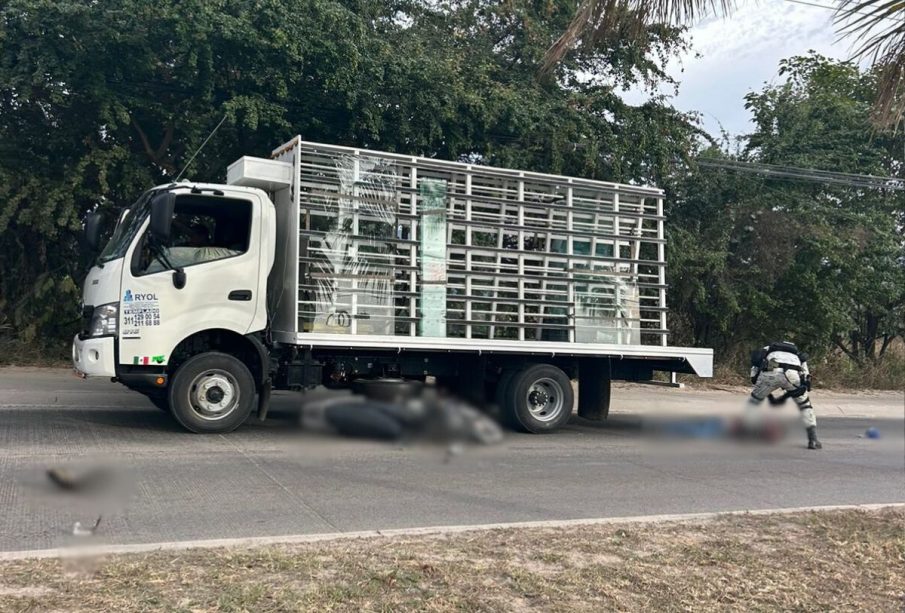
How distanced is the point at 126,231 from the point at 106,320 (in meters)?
1.10

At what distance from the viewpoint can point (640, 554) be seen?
498 centimetres

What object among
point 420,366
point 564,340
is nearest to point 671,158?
point 564,340

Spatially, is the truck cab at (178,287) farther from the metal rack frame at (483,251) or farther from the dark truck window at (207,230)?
the metal rack frame at (483,251)

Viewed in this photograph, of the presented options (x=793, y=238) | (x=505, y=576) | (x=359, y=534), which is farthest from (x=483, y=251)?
(x=793, y=238)

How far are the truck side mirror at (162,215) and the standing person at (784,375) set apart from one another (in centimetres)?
618

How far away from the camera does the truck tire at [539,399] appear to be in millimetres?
9977

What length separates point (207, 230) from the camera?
29.5 ft

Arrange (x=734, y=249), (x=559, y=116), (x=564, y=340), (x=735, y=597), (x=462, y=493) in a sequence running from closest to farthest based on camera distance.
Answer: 1. (x=735, y=597)
2. (x=462, y=493)
3. (x=564, y=340)
4. (x=559, y=116)
5. (x=734, y=249)

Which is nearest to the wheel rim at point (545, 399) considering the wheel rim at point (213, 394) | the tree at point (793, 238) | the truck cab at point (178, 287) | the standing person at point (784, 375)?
the standing person at point (784, 375)

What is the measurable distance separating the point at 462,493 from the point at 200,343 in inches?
155

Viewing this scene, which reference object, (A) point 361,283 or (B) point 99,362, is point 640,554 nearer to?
(A) point 361,283

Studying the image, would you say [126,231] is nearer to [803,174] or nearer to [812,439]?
[812,439]

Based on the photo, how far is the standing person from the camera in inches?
316

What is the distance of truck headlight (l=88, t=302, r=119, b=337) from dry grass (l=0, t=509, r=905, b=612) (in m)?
4.55
